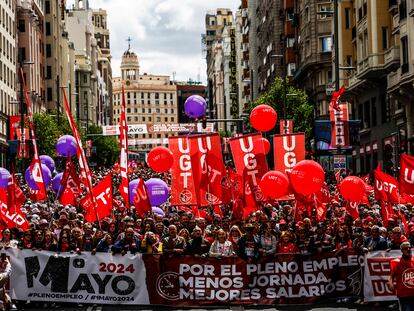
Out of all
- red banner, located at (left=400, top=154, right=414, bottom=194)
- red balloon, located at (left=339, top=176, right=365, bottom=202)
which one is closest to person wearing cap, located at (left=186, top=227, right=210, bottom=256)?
red banner, located at (left=400, top=154, right=414, bottom=194)

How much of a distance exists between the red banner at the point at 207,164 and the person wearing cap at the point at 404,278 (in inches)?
324

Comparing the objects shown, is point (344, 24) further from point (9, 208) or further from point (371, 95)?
point (9, 208)

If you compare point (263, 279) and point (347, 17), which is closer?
point (263, 279)

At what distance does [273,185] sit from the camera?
22.0 meters

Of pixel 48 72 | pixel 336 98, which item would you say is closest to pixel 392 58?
pixel 336 98

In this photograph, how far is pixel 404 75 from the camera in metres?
43.1

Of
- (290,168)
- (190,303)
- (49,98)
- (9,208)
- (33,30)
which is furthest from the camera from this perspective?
(49,98)

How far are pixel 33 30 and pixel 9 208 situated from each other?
74.8 m

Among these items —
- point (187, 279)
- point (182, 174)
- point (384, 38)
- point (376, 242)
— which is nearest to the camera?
point (376, 242)

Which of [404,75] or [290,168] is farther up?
[404,75]

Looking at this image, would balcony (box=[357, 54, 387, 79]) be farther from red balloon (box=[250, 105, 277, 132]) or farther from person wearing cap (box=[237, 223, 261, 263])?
person wearing cap (box=[237, 223, 261, 263])

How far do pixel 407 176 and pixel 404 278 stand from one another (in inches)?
283

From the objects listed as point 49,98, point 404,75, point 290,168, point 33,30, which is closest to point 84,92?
point 49,98

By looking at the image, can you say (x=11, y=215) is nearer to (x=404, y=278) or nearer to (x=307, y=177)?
(x=307, y=177)
